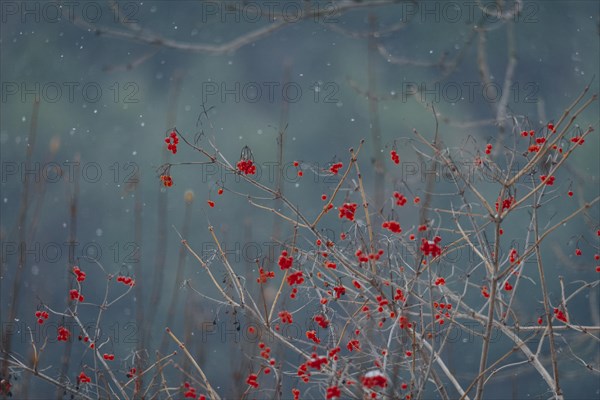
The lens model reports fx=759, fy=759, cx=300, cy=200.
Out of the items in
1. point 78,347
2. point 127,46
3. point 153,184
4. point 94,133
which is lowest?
point 78,347

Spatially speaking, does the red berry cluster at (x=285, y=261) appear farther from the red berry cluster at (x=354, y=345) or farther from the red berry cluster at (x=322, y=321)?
the red berry cluster at (x=354, y=345)

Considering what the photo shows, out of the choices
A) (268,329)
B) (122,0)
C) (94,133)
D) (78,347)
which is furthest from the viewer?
(78,347)

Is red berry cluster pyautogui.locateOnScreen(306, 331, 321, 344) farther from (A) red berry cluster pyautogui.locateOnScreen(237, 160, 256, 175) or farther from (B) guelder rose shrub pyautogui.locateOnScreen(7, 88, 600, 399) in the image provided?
Result: (A) red berry cluster pyautogui.locateOnScreen(237, 160, 256, 175)

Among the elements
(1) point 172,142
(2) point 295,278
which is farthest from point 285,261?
(1) point 172,142

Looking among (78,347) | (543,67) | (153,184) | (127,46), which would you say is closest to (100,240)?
(153,184)

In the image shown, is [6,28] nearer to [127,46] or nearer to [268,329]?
[127,46]

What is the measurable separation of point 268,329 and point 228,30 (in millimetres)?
9752

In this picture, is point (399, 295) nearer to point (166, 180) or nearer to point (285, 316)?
point (285, 316)

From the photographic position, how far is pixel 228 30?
468 inches

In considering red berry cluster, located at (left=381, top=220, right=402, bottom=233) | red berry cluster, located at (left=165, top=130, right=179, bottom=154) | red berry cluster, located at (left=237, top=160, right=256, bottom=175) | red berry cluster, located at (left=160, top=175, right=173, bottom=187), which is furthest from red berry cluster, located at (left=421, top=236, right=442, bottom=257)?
red berry cluster, located at (left=165, top=130, right=179, bottom=154)

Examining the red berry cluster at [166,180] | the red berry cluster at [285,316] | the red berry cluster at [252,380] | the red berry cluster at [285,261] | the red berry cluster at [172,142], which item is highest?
the red berry cluster at [172,142]

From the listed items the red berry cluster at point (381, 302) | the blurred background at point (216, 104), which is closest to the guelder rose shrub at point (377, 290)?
the red berry cluster at point (381, 302)

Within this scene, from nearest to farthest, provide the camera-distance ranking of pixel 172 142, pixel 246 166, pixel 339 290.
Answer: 1. pixel 339 290
2. pixel 246 166
3. pixel 172 142

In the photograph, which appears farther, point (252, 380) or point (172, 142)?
point (172, 142)
